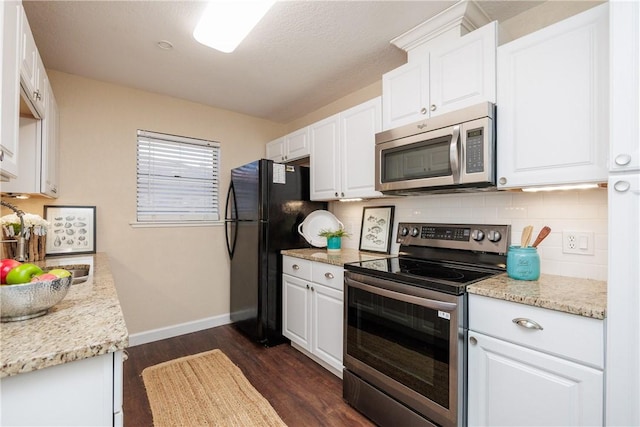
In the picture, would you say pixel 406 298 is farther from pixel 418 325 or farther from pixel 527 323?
pixel 527 323

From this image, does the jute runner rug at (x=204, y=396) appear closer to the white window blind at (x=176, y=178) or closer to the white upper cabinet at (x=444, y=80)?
the white window blind at (x=176, y=178)

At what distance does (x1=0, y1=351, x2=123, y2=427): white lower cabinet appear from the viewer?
0.72 metres

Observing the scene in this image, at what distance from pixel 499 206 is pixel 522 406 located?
109 cm

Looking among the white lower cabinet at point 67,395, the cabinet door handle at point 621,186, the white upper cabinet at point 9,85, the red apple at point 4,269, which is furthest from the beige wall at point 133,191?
the white lower cabinet at point 67,395

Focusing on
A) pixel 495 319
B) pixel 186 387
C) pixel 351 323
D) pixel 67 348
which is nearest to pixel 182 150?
pixel 186 387

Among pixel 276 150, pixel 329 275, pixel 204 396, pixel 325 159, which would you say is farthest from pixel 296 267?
pixel 276 150

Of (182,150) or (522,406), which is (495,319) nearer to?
(522,406)

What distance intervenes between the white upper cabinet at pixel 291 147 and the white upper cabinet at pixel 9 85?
2.05 m

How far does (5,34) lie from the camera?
45.4 inches

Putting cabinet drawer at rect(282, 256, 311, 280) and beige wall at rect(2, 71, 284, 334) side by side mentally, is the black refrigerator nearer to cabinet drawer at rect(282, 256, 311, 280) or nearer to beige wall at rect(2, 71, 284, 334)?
cabinet drawer at rect(282, 256, 311, 280)

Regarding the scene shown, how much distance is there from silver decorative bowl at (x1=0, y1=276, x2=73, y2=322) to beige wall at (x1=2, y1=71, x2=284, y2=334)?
2.06 metres

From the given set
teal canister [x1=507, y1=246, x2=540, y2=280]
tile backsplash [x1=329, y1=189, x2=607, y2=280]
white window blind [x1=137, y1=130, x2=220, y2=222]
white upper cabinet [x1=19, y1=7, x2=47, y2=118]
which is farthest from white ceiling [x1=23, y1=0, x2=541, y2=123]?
teal canister [x1=507, y1=246, x2=540, y2=280]

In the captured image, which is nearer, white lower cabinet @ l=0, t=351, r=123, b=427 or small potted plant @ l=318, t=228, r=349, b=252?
white lower cabinet @ l=0, t=351, r=123, b=427

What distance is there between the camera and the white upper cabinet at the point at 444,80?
1658 mm
